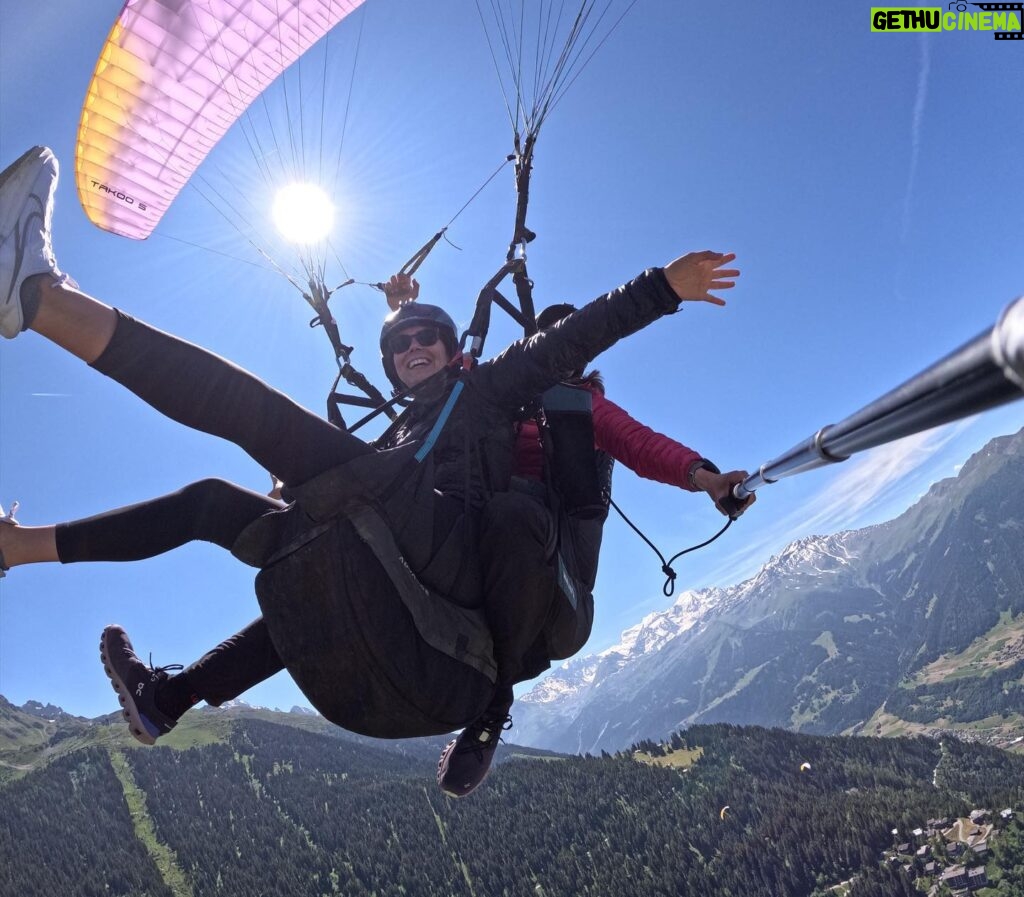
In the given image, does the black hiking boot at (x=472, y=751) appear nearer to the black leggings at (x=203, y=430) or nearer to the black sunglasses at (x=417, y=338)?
the black leggings at (x=203, y=430)

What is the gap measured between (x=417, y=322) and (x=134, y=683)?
2.66 m

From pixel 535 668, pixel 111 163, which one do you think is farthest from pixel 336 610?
pixel 111 163

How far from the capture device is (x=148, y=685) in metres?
3.94

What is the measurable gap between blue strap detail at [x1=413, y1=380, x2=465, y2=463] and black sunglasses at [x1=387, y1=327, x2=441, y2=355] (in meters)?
1.14

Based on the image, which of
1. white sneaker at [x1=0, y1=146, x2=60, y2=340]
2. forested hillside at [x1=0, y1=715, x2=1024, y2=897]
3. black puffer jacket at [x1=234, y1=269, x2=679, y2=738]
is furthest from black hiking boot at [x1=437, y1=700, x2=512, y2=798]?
forested hillside at [x1=0, y1=715, x2=1024, y2=897]

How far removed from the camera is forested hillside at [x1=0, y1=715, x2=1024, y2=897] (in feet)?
392

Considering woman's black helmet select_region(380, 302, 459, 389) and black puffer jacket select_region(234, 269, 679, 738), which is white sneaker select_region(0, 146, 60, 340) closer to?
black puffer jacket select_region(234, 269, 679, 738)

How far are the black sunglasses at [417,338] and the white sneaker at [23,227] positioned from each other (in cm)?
200

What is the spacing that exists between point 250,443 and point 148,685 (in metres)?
2.05

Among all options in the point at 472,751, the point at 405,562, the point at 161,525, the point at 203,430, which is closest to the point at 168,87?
the point at 161,525

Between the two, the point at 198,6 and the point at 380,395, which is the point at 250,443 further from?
the point at 198,6

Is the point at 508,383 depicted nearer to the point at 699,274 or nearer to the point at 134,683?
the point at 699,274

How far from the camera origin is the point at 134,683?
3.92 m

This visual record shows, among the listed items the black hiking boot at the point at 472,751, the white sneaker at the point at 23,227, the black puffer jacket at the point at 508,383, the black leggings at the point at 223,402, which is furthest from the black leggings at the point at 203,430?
the black hiking boot at the point at 472,751
